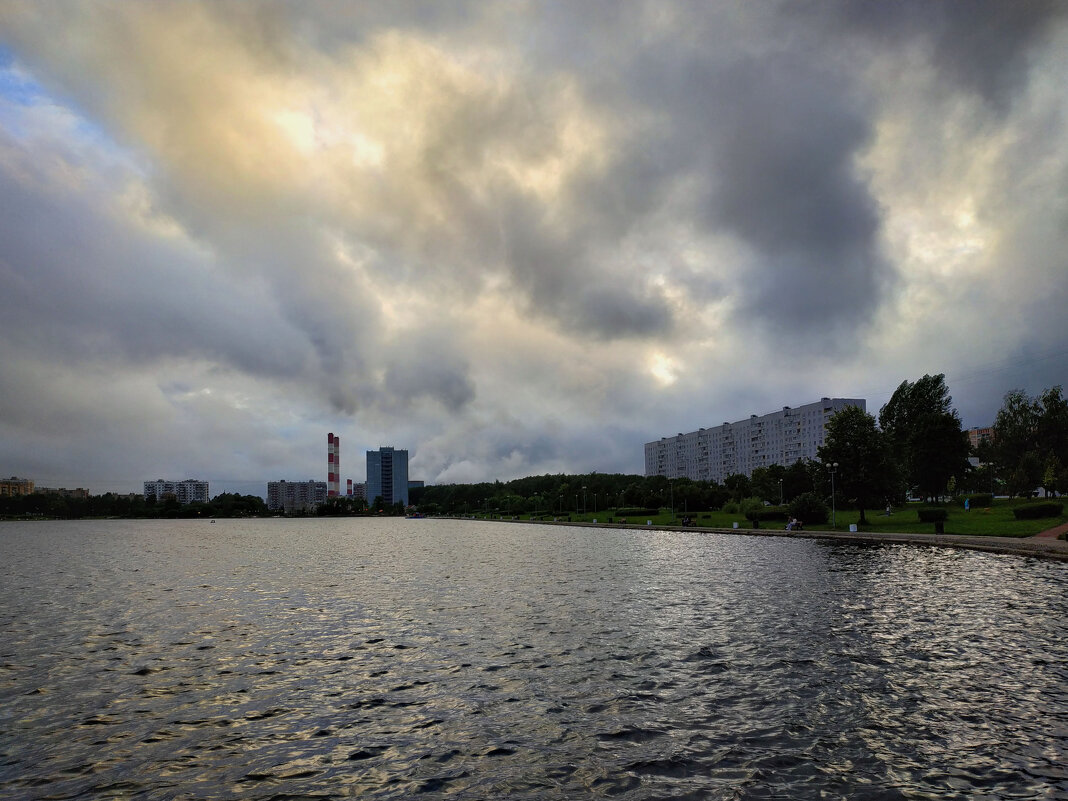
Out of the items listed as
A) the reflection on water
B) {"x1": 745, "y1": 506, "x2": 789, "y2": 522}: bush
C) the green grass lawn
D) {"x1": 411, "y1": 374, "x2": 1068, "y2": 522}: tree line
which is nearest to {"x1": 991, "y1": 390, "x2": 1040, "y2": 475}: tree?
{"x1": 411, "y1": 374, "x2": 1068, "y2": 522}: tree line

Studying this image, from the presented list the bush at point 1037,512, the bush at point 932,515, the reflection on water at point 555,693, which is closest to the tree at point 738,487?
the bush at point 932,515

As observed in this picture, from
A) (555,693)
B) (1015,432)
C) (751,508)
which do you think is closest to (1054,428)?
(1015,432)

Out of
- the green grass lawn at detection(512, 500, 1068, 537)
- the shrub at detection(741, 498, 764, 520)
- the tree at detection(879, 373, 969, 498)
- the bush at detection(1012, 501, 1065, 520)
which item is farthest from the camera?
the tree at detection(879, 373, 969, 498)

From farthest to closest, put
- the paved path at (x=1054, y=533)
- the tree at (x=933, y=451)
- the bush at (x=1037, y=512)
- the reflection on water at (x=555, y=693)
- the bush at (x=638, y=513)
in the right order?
the bush at (x=638, y=513), the tree at (x=933, y=451), the bush at (x=1037, y=512), the paved path at (x=1054, y=533), the reflection on water at (x=555, y=693)

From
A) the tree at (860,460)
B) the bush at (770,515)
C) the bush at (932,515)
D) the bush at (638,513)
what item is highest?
the tree at (860,460)

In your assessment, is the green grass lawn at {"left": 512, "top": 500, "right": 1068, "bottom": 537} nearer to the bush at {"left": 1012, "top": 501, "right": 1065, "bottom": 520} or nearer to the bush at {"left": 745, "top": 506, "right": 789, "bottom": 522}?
the bush at {"left": 1012, "top": 501, "right": 1065, "bottom": 520}

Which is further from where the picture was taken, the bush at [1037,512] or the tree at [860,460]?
the tree at [860,460]

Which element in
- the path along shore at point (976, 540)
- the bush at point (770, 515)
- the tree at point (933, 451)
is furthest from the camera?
the tree at point (933, 451)

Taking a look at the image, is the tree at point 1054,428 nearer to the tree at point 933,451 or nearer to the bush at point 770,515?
the tree at point 933,451

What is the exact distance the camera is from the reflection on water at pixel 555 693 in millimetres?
11609

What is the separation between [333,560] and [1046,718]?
202 feet

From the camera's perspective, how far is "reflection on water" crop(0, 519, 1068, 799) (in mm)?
11609

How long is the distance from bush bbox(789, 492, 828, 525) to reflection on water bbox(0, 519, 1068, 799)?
51.4 meters

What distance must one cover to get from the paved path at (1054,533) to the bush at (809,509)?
29.7m
